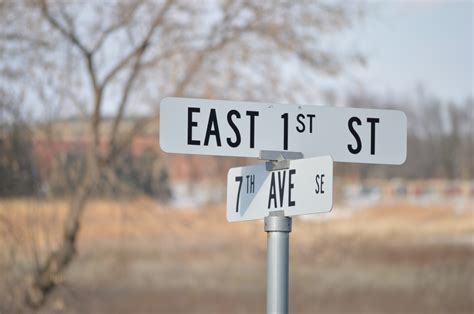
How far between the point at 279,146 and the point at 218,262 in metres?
12.9

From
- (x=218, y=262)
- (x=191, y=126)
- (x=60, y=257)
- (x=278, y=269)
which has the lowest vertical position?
(x=218, y=262)

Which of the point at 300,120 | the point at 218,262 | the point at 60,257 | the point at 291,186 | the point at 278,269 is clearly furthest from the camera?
the point at 218,262

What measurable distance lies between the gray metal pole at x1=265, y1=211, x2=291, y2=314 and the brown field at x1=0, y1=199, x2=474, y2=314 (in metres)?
5.25

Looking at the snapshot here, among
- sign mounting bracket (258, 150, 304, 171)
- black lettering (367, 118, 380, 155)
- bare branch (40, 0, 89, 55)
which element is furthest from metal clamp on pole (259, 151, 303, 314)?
bare branch (40, 0, 89, 55)

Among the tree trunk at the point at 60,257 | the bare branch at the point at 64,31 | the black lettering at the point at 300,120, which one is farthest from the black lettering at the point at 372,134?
the bare branch at the point at 64,31

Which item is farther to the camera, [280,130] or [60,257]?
[60,257]

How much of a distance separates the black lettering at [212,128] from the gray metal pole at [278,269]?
37 centimetres

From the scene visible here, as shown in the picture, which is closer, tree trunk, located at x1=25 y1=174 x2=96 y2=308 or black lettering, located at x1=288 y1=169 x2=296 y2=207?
black lettering, located at x1=288 y1=169 x2=296 y2=207

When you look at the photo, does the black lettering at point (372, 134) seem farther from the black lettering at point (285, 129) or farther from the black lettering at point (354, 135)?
the black lettering at point (285, 129)

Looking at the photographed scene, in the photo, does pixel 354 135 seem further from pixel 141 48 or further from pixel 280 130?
pixel 141 48

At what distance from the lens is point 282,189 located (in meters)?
3.14

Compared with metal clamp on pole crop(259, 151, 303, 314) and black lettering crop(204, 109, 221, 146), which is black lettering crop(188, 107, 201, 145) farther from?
metal clamp on pole crop(259, 151, 303, 314)

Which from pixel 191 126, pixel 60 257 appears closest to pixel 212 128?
pixel 191 126

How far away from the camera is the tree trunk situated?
858cm
